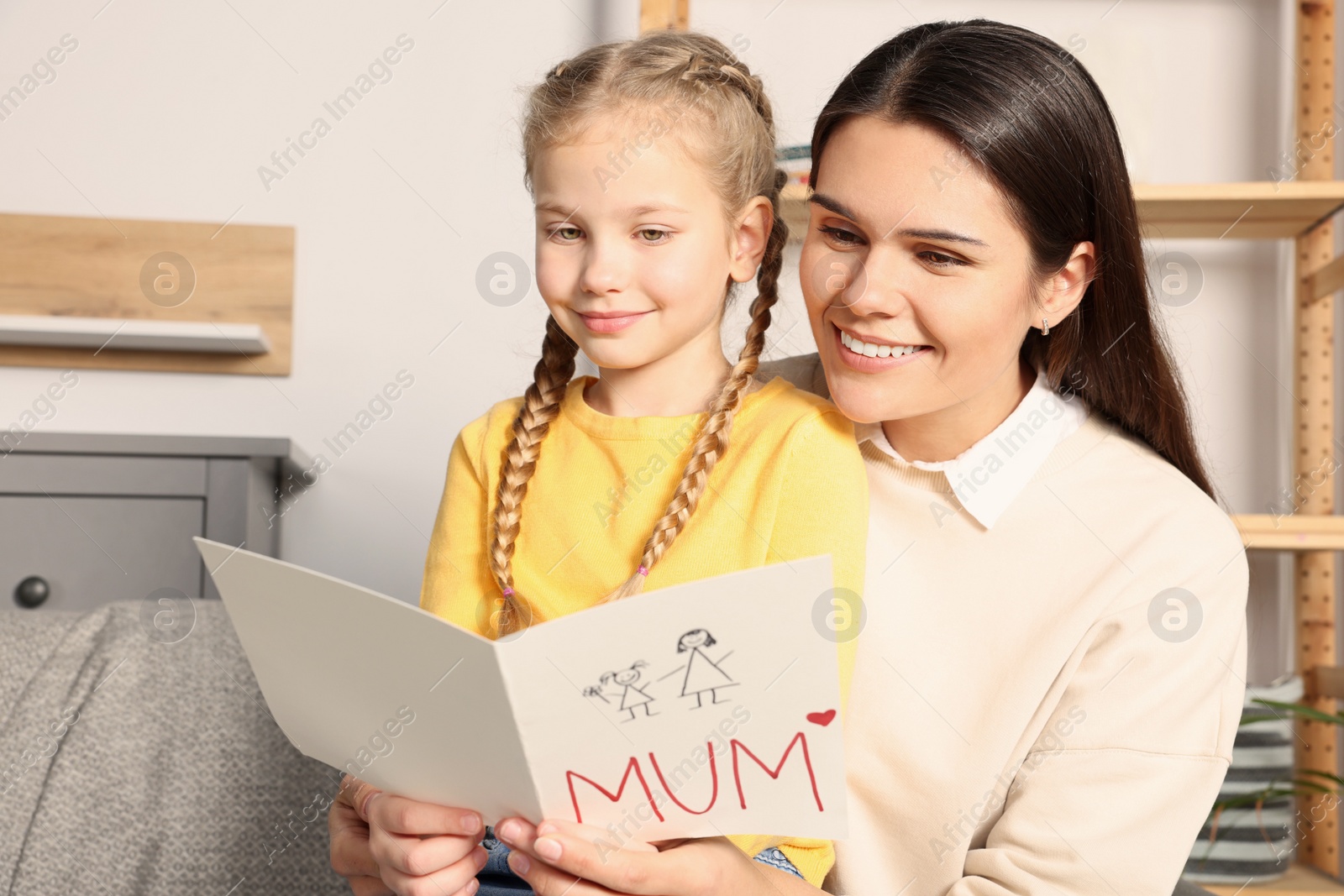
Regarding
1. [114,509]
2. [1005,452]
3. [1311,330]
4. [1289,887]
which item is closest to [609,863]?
[1005,452]

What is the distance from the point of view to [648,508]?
0.97 meters

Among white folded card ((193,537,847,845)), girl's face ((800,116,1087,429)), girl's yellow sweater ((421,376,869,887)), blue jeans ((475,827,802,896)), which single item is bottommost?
blue jeans ((475,827,802,896))

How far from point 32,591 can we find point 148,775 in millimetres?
815

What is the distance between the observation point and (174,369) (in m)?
2.20

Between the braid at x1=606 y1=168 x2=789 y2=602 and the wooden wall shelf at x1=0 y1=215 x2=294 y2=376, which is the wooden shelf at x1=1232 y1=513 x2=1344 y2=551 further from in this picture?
the wooden wall shelf at x1=0 y1=215 x2=294 y2=376

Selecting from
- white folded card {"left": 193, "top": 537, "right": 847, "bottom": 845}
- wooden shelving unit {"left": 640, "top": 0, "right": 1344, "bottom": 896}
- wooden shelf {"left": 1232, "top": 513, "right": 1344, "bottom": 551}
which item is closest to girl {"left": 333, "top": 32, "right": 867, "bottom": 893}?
white folded card {"left": 193, "top": 537, "right": 847, "bottom": 845}

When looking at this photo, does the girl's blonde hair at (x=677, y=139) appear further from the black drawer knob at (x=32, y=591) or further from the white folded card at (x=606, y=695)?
the black drawer knob at (x=32, y=591)

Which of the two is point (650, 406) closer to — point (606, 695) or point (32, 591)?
point (606, 695)

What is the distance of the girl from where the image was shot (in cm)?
93

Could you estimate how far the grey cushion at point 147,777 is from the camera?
3.42 ft

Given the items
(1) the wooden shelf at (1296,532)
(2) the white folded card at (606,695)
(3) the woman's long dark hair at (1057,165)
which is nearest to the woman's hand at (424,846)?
(2) the white folded card at (606,695)

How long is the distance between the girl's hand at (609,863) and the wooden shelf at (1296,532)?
121cm

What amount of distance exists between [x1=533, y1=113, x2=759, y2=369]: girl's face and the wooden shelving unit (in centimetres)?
83

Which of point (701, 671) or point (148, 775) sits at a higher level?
point (701, 671)
